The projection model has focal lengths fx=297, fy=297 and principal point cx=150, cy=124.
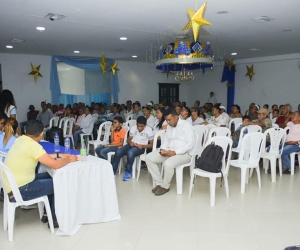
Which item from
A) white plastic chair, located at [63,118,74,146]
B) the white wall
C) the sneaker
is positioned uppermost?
the white wall

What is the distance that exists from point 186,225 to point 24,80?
28.7ft

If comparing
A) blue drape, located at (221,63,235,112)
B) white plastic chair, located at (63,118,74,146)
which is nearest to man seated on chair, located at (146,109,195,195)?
white plastic chair, located at (63,118,74,146)

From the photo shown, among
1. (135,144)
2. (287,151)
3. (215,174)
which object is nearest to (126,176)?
(135,144)

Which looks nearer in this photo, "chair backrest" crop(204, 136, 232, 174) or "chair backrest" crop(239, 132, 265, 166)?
"chair backrest" crop(204, 136, 232, 174)

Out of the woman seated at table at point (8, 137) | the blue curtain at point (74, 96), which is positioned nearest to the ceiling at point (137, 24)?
the blue curtain at point (74, 96)

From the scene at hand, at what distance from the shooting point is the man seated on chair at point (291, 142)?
194 inches

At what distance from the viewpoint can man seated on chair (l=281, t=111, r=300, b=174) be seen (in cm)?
493

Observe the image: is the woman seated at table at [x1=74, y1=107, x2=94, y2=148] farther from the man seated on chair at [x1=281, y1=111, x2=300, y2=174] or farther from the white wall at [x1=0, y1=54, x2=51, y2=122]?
the man seated on chair at [x1=281, y1=111, x2=300, y2=174]

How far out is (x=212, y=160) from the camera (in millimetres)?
3658

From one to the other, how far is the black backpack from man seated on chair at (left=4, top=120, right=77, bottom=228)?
1.69 metres

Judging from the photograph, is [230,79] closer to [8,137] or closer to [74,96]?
[74,96]

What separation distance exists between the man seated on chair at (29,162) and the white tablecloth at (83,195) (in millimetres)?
151

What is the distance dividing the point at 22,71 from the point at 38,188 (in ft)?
26.9

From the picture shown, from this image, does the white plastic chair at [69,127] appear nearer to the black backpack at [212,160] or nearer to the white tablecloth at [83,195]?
the white tablecloth at [83,195]
